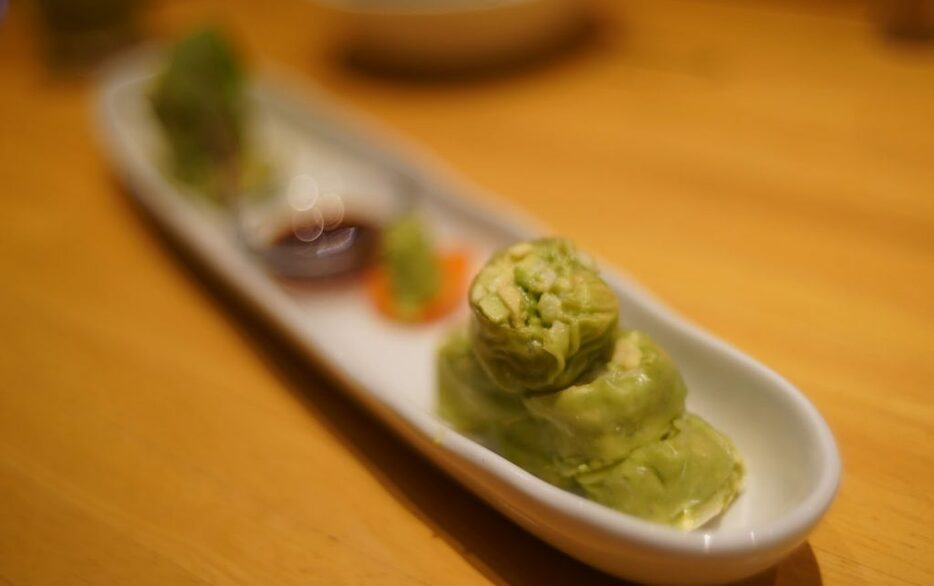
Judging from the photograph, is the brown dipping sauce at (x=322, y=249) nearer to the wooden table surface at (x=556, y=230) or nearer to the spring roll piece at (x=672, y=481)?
the wooden table surface at (x=556, y=230)

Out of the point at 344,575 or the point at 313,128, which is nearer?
the point at 344,575

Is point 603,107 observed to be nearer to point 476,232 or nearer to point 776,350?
point 476,232

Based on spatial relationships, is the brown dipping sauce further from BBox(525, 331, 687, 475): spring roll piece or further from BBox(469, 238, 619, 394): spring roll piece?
BBox(525, 331, 687, 475): spring roll piece

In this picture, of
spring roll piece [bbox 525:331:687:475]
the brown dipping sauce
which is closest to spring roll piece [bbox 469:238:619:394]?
spring roll piece [bbox 525:331:687:475]

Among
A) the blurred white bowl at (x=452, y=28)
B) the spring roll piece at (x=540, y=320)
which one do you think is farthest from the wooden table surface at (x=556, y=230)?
the spring roll piece at (x=540, y=320)

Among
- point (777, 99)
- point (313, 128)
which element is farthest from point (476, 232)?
point (777, 99)

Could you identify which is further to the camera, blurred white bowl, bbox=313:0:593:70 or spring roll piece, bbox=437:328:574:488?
blurred white bowl, bbox=313:0:593:70

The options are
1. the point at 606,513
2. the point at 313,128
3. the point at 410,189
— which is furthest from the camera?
the point at 313,128
